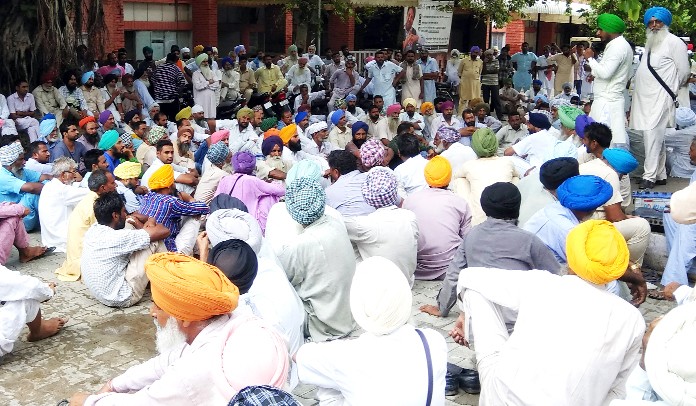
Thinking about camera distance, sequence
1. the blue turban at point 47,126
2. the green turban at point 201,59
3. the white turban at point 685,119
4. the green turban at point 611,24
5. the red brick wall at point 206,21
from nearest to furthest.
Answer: the green turban at point 611,24
the blue turban at point 47,126
the white turban at point 685,119
the green turban at point 201,59
the red brick wall at point 206,21

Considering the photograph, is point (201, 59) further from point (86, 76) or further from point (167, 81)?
point (86, 76)

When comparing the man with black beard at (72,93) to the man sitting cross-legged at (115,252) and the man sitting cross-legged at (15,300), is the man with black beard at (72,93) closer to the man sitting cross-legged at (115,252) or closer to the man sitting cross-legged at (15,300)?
the man sitting cross-legged at (115,252)

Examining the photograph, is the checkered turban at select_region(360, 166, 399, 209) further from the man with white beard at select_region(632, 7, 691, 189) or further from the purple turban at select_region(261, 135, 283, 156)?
the man with white beard at select_region(632, 7, 691, 189)

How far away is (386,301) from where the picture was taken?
3070mm

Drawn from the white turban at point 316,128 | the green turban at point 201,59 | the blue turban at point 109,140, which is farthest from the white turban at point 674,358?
the green turban at point 201,59

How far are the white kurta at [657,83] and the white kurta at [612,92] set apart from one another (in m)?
0.22

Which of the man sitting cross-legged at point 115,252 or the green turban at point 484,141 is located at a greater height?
the green turban at point 484,141

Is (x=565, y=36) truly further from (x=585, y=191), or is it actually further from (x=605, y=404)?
(x=605, y=404)

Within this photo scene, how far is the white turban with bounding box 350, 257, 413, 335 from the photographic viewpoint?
3066mm

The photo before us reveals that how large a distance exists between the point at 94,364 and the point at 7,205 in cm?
236

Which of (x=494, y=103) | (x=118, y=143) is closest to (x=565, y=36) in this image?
(x=494, y=103)

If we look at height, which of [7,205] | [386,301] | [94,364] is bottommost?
[94,364]

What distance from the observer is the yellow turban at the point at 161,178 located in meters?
6.57

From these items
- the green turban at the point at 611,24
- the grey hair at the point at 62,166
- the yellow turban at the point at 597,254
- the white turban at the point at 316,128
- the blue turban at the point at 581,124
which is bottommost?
the grey hair at the point at 62,166
